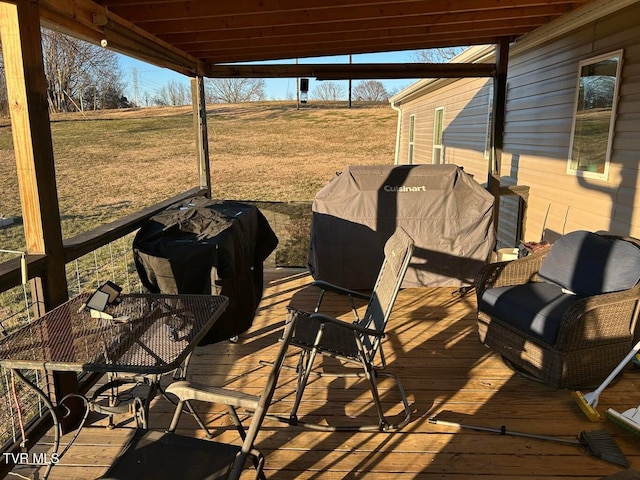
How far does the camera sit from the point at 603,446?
2326mm

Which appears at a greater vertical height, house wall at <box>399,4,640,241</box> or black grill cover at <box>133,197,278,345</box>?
house wall at <box>399,4,640,241</box>

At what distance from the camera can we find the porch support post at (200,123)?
5059 mm

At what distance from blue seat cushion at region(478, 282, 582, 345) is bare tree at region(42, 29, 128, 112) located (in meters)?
12.0

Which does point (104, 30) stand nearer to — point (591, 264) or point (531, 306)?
point (531, 306)

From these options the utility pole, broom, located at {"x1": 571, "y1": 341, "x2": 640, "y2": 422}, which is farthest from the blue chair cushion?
the utility pole

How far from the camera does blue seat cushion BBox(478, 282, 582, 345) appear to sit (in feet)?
9.38

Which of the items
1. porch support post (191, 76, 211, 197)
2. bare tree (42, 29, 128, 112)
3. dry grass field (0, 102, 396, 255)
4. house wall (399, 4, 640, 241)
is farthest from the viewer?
bare tree (42, 29, 128, 112)

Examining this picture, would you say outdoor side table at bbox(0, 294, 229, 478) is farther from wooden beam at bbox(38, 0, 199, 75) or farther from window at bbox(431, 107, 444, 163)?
window at bbox(431, 107, 444, 163)

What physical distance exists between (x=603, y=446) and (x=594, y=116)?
326 cm

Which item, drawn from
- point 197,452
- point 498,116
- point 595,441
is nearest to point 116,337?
point 197,452

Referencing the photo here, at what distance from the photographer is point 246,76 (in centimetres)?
511

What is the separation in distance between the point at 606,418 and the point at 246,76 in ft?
14.4

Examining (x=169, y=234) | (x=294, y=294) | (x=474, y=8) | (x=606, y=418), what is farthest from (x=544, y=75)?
(x=169, y=234)

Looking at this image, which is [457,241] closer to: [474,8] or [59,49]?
[474,8]
